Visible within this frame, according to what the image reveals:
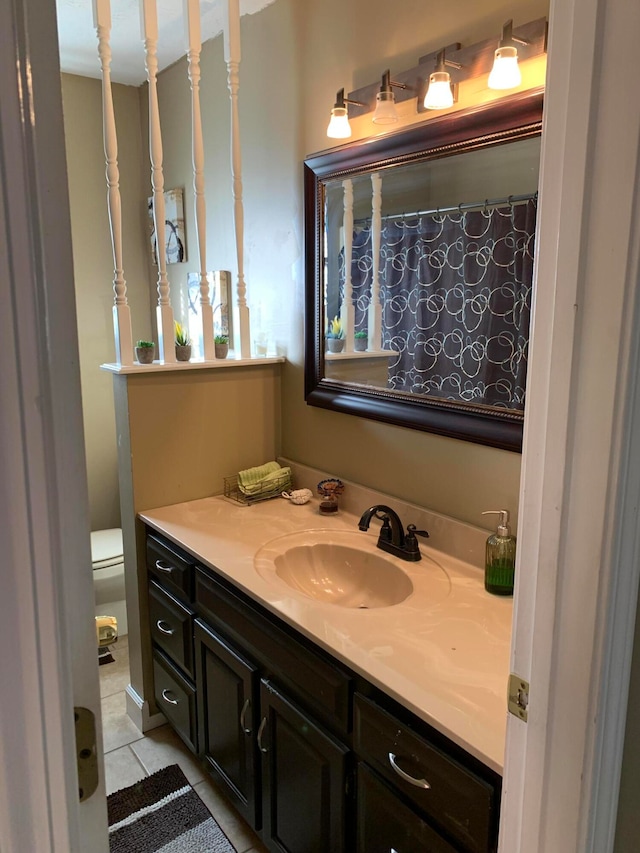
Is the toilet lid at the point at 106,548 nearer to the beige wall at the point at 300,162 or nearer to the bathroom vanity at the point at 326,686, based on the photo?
the bathroom vanity at the point at 326,686

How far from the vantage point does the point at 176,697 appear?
212 centimetres

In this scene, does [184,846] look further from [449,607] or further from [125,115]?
[125,115]

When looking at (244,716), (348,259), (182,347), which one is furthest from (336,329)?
(244,716)

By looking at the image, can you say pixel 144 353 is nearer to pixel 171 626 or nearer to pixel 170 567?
pixel 170 567

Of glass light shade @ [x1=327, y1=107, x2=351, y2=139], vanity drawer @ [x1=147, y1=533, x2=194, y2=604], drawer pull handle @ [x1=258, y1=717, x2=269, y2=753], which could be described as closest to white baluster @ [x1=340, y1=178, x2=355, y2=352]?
glass light shade @ [x1=327, y1=107, x2=351, y2=139]

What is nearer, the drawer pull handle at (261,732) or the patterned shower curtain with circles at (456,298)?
the patterned shower curtain with circles at (456,298)

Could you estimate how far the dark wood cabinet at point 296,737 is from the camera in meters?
1.12

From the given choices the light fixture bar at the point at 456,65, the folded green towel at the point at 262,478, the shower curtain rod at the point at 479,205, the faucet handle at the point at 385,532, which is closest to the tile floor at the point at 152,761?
the folded green towel at the point at 262,478

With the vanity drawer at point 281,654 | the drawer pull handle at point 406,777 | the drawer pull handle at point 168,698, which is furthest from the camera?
the drawer pull handle at point 168,698

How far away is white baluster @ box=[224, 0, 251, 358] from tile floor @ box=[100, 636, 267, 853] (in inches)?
52.2

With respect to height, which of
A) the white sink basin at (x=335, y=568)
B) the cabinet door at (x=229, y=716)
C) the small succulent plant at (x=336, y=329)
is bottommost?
the cabinet door at (x=229, y=716)

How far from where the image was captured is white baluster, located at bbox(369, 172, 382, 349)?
6.02 ft

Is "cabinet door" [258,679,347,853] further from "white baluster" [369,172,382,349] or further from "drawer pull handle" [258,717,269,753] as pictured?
"white baluster" [369,172,382,349]

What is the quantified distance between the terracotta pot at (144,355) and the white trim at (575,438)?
1571 millimetres
